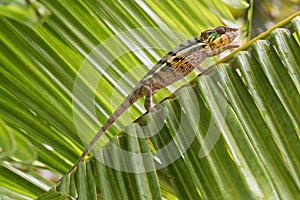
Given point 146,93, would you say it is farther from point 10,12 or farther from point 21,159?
point 10,12

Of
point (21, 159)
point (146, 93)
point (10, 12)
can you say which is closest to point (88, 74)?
point (146, 93)

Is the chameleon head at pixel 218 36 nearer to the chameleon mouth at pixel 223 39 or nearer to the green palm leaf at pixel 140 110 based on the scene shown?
the chameleon mouth at pixel 223 39

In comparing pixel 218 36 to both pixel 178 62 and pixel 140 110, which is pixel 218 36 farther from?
pixel 140 110

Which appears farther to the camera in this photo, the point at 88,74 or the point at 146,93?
the point at 88,74

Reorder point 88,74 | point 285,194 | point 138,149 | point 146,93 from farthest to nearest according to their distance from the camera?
point 88,74
point 146,93
point 138,149
point 285,194

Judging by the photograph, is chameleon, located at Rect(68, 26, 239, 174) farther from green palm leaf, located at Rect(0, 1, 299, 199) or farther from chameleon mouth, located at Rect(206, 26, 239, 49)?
green palm leaf, located at Rect(0, 1, 299, 199)

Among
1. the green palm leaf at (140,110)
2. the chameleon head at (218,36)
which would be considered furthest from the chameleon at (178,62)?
the green palm leaf at (140,110)

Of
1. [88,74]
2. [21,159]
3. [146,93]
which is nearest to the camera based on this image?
[21,159]

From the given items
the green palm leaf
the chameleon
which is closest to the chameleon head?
the chameleon

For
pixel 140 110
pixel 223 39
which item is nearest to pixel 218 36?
pixel 223 39
